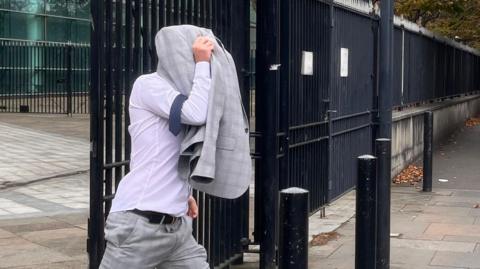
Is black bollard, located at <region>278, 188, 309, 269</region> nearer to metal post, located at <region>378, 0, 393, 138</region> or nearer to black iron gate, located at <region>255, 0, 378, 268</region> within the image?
black iron gate, located at <region>255, 0, 378, 268</region>

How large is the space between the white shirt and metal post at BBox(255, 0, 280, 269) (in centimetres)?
272

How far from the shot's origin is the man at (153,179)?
3.60 m

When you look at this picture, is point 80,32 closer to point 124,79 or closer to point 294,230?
point 124,79

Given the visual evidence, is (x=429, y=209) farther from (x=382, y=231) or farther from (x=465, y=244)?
(x=382, y=231)

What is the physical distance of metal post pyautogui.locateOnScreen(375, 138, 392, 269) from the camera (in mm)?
6320

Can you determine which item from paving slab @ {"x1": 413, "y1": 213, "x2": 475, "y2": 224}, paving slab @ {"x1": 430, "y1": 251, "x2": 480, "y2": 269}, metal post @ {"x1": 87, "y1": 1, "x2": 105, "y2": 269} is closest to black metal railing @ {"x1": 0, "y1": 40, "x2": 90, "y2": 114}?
paving slab @ {"x1": 413, "y1": 213, "x2": 475, "y2": 224}

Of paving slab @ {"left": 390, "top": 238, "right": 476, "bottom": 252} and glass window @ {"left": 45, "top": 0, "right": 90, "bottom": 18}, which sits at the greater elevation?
glass window @ {"left": 45, "top": 0, "right": 90, "bottom": 18}

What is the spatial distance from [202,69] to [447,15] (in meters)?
26.5

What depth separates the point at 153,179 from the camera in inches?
143

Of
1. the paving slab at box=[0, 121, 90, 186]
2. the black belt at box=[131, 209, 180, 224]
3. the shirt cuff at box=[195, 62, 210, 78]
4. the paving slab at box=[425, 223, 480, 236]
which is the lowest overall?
the paving slab at box=[425, 223, 480, 236]

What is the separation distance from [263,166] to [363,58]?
5183 mm

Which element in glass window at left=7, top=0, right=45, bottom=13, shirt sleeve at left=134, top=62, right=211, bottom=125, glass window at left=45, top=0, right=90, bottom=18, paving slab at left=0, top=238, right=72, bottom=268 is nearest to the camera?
shirt sleeve at left=134, top=62, right=211, bottom=125

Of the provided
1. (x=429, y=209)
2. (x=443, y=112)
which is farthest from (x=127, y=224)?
(x=443, y=112)

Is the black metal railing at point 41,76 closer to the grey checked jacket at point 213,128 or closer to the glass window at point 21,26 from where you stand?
the glass window at point 21,26
